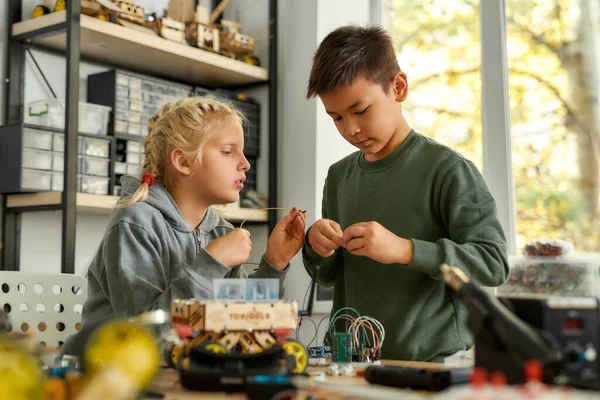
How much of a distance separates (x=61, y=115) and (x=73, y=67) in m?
0.18

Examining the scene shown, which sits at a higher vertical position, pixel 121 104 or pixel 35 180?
pixel 121 104

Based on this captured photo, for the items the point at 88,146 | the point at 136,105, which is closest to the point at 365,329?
the point at 88,146

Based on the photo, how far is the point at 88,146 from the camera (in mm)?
2178

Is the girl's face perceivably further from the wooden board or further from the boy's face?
the wooden board

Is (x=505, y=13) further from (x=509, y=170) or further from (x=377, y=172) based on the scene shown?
(x=377, y=172)

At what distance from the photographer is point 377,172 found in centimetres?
140

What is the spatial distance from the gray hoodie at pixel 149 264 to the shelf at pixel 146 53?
0.98 meters

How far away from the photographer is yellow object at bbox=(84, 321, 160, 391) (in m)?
0.52

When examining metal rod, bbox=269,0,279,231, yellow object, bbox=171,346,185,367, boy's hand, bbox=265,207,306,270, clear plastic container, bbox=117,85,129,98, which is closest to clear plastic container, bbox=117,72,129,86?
clear plastic container, bbox=117,85,129,98

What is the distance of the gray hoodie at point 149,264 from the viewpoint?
1103mm

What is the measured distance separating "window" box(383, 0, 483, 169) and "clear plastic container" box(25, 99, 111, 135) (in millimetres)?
1092

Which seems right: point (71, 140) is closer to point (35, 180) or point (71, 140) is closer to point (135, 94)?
point (35, 180)

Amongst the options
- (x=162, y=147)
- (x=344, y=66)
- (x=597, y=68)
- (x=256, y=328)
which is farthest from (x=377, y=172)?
(x=597, y=68)

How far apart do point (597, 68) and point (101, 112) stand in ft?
5.15
